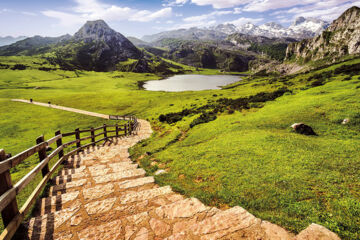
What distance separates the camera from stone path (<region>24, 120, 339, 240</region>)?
4.95m

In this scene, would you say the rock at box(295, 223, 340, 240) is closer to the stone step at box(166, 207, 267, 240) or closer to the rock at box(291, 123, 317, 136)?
the stone step at box(166, 207, 267, 240)

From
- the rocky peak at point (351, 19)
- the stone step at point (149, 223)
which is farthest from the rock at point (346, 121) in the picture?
the rocky peak at point (351, 19)

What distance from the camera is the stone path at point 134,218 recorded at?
16.2 feet

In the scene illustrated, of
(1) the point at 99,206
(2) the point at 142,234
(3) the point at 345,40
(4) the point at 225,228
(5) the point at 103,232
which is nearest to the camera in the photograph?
(4) the point at 225,228

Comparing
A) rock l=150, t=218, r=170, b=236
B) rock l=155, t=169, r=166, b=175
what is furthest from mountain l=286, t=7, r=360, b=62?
rock l=150, t=218, r=170, b=236

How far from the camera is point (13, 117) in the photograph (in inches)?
1901

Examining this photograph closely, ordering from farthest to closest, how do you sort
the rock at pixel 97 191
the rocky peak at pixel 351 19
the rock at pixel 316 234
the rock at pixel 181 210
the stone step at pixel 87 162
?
the rocky peak at pixel 351 19 < the stone step at pixel 87 162 < the rock at pixel 97 191 < the rock at pixel 181 210 < the rock at pixel 316 234

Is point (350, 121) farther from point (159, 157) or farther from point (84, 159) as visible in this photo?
point (84, 159)

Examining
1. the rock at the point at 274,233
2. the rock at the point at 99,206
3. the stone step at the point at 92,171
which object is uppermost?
the rock at the point at 274,233

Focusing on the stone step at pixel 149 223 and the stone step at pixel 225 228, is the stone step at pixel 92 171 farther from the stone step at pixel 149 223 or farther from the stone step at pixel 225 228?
the stone step at pixel 225 228

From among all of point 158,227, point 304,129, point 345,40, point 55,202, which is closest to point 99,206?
point 55,202

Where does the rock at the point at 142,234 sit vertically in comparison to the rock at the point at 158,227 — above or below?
above

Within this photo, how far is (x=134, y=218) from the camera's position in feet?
19.5

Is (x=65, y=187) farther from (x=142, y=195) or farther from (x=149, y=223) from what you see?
(x=149, y=223)
